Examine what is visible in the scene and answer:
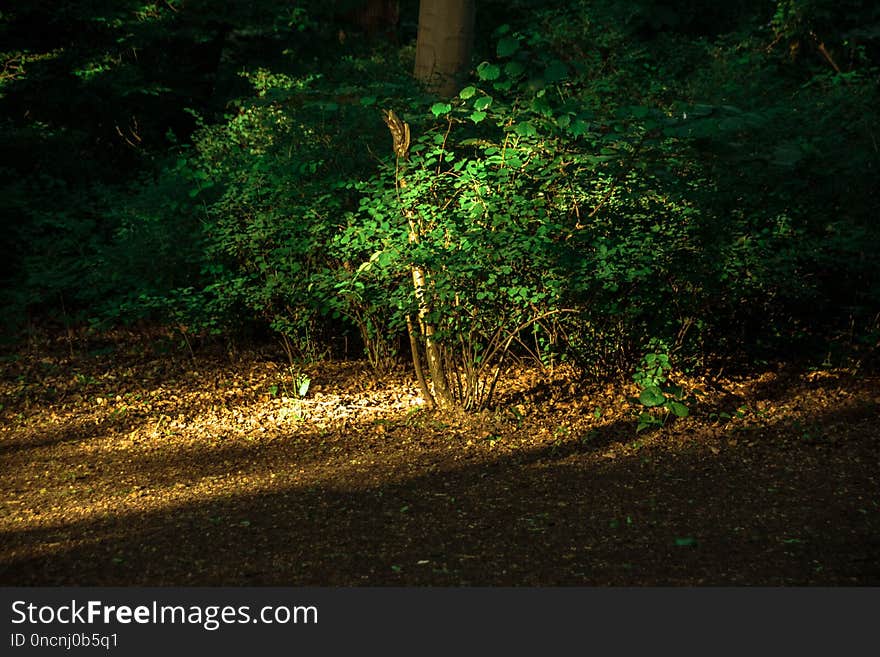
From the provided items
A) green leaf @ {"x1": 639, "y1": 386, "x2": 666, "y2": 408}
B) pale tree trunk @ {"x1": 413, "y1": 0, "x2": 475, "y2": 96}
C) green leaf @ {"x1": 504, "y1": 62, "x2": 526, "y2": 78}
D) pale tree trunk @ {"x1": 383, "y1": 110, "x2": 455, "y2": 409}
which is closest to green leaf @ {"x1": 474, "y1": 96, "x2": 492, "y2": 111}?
green leaf @ {"x1": 504, "y1": 62, "x2": 526, "y2": 78}

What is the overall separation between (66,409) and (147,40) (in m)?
7.17

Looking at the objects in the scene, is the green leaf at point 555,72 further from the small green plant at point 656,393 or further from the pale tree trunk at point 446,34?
the pale tree trunk at point 446,34

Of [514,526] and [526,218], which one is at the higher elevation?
[526,218]

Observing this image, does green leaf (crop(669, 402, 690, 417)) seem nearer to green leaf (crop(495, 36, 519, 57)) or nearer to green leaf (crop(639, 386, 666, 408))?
green leaf (crop(639, 386, 666, 408))

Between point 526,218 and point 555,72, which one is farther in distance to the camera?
point 526,218

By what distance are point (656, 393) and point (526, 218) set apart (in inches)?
57.3

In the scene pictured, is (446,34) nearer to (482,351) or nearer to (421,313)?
(482,351)

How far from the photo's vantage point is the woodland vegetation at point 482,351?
434 cm

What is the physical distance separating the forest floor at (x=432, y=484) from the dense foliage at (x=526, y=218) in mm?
463

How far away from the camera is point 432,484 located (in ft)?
17.0

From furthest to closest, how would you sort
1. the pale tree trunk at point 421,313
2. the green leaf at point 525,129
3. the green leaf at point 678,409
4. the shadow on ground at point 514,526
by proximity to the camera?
the pale tree trunk at point 421,313 < the green leaf at point 678,409 < the green leaf at point 525,129 < the shadow on ground at point 514,526

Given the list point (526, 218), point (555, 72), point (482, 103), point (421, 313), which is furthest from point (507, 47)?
point (421, 313)

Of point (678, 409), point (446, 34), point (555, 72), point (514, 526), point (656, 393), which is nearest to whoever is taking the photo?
point (514, 526)

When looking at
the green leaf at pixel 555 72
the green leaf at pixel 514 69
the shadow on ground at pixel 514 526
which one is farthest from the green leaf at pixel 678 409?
the green leaf at pixel 514 69
